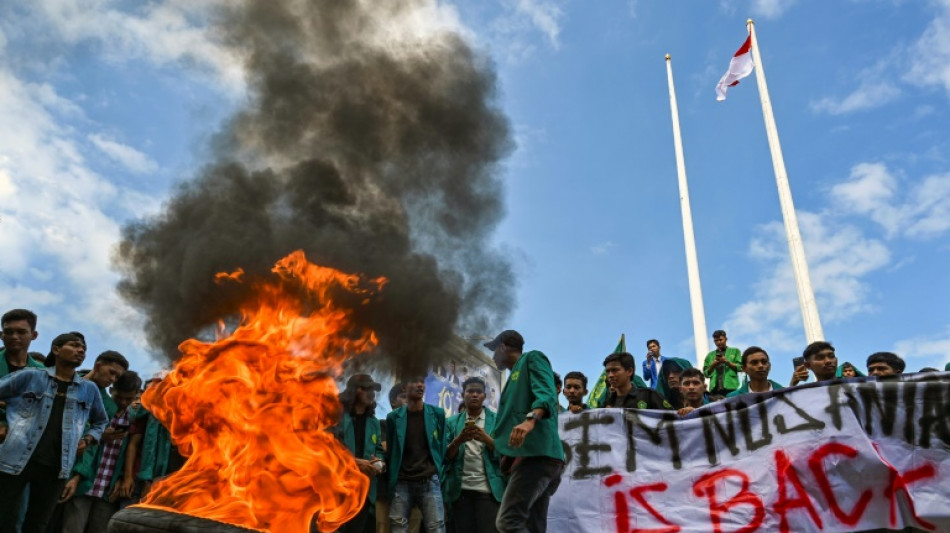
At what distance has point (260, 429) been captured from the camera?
521 centimetres

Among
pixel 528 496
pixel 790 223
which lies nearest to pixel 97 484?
pixel 528 496

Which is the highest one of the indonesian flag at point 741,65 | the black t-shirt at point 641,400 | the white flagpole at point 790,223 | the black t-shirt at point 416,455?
the indonesian flag at point 741,65

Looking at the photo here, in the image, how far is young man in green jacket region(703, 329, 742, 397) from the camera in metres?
9.45

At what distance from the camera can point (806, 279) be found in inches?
600

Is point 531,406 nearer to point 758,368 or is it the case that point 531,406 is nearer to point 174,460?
point 758,368

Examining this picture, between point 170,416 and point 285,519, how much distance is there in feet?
4.85

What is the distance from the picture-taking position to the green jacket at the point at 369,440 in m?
7.24

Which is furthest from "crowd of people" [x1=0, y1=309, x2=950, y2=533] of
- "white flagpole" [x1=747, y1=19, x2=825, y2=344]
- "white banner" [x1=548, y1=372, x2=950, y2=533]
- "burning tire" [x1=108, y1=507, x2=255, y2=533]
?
"white flagpole" [x1=747, y1=19, x2=825, y2=344]

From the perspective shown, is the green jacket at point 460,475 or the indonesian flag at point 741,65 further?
the indonesian flag at point 741,65

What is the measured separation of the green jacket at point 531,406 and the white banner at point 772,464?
1.75 m

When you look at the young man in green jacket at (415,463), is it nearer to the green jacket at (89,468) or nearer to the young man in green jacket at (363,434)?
the young man in green jacket at (363,434)

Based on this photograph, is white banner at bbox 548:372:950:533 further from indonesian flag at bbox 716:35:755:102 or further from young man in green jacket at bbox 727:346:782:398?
indonesian flag at bbox 716:35:755:102

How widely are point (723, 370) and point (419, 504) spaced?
4776 mm

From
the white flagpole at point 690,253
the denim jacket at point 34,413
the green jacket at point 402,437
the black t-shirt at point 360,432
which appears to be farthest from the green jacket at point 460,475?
the white flagpole at point 690,253
